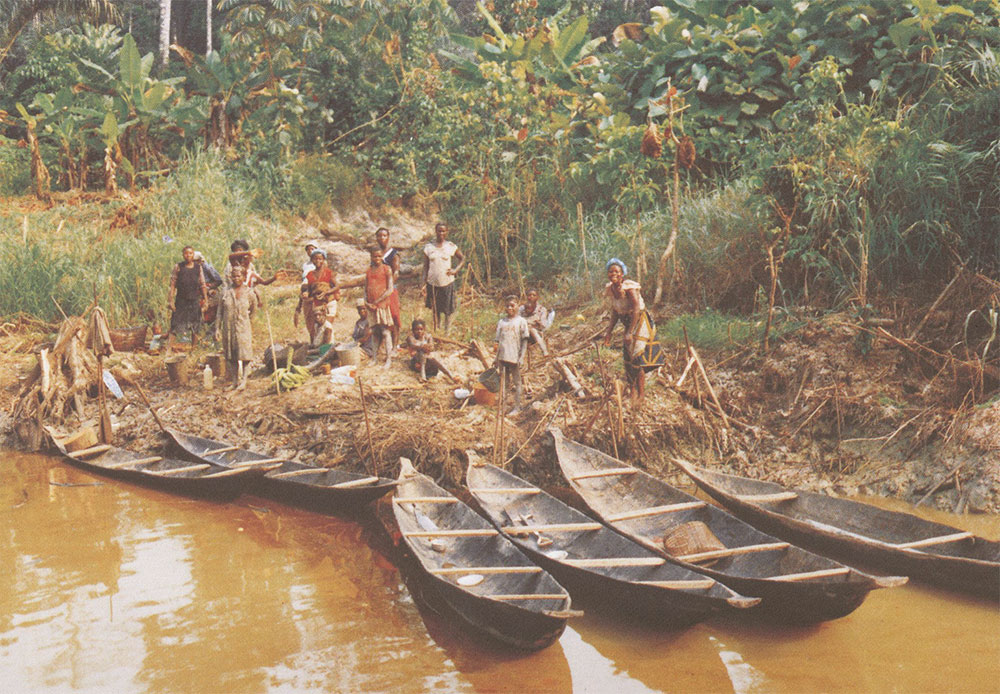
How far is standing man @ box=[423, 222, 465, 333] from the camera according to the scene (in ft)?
37.4

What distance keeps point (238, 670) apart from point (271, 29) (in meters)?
12.7

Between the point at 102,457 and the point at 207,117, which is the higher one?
the point at 207,117

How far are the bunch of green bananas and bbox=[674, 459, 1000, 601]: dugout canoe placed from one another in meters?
4.64

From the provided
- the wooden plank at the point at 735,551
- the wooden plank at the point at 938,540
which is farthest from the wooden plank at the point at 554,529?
the wooden plank at the point at 938,540

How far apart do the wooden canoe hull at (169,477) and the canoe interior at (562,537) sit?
238cm

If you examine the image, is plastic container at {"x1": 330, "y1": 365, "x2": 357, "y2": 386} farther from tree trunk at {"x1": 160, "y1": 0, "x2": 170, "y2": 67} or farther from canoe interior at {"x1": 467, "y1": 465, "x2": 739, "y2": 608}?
tree trunk at {"x1": 160, "y1": 0, "x2": 170, "y2": 67}

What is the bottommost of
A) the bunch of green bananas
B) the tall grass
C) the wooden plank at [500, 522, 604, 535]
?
the wooden plank at [500, 522, 604, 535]

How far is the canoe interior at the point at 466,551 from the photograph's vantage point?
5551 millimetres

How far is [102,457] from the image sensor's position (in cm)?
945

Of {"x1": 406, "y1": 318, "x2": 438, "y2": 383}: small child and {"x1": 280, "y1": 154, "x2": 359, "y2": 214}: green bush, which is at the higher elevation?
{"x1": 280, "y1": 154, "x2": 359, "y2": 214}: green bush

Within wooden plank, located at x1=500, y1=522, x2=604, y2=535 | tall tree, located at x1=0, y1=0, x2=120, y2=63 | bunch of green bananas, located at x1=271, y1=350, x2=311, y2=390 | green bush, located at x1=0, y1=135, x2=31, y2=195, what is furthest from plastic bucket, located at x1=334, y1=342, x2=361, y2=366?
tall tree, located at x1=0, y1=0, x2=120, y2=63

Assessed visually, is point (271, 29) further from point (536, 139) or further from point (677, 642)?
point (677, 642)

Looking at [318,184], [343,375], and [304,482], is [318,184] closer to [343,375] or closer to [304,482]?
[343,375]

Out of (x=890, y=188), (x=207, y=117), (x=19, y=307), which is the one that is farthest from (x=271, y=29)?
(x=890, y=188)
